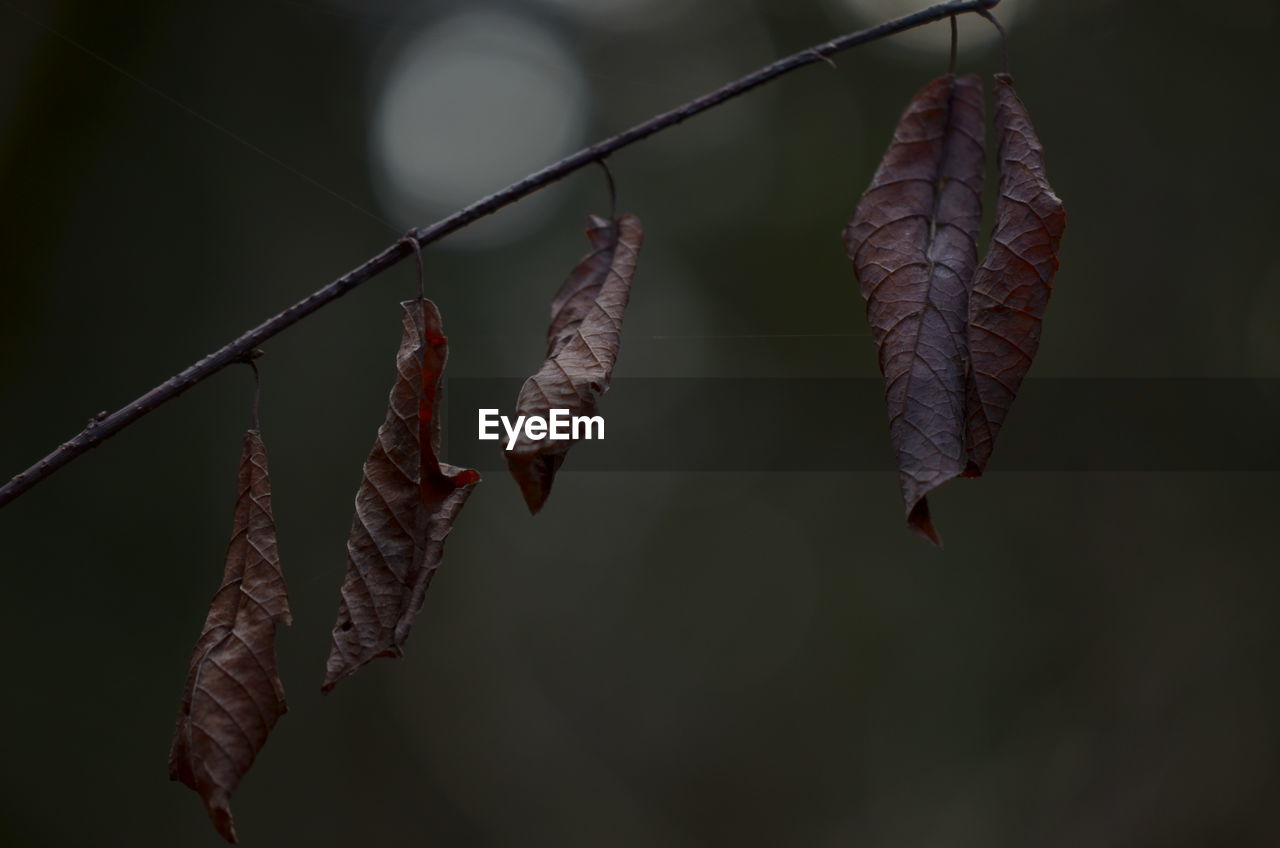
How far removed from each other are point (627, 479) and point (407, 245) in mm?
3177

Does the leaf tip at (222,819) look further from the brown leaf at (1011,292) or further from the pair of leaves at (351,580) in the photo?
the brown leaf at (1011,292)

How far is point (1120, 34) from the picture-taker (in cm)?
269

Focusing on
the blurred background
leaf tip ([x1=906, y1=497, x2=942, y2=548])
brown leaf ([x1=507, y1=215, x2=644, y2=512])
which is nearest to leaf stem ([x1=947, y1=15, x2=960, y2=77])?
brown leaf ([x1=507, y1=215, x2=644, y2=512])

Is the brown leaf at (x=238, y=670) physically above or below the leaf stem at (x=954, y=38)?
below

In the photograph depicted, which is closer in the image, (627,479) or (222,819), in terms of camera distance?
(222,819)

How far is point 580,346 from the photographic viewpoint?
68 centimetres

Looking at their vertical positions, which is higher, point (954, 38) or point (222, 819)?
point (954, 38)

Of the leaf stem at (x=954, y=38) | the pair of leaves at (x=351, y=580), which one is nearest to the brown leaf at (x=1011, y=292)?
the leaf stem at (x=954, y=38)

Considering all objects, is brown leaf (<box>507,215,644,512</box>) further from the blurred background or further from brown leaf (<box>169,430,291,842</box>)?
the blurred background

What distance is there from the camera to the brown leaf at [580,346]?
0.57m

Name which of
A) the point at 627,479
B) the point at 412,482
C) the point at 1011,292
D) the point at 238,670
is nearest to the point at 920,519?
the point at 1011,292

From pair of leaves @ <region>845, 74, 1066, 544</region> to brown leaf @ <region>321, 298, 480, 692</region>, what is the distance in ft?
1.10

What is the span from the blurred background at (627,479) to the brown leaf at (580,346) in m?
0.94

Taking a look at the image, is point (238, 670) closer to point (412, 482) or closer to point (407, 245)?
point (412, 482)
